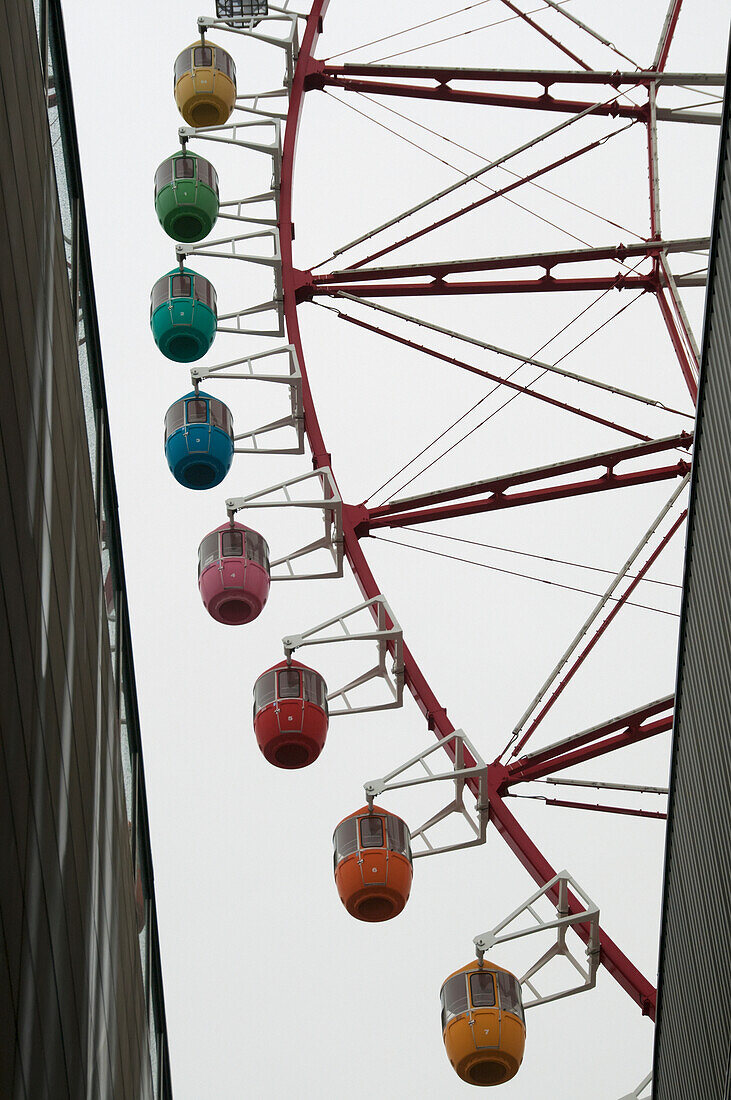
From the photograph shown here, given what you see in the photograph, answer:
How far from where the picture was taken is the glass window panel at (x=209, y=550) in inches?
655

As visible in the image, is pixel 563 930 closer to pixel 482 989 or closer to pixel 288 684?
pixel 482 989

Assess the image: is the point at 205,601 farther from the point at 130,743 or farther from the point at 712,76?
the point at 712,76

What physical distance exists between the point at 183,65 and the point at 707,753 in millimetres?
12563

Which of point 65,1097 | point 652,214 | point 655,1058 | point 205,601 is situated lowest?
point 65,1097

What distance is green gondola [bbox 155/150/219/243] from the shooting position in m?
18.1

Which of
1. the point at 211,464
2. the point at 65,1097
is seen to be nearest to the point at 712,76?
the point at 211,464

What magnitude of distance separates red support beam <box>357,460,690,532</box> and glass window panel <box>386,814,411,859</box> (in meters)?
2.84

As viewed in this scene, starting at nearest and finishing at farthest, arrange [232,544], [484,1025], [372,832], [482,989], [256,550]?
1. [484,1025]
2. [482,989]
3. [372,832]
4. [232,544]
5. [256,550]

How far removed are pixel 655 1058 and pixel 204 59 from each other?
1238 cm

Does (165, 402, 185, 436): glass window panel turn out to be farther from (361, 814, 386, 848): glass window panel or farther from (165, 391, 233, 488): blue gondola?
(361, 814, 386, 848): glass window panel

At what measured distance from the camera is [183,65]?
1950 centimetres

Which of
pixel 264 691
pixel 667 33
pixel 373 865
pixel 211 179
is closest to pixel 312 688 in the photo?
pixel 264 691

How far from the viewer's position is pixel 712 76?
16.9 meters

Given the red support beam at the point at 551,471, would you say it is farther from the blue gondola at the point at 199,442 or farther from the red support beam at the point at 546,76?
the red support beam at the point at 546,76
